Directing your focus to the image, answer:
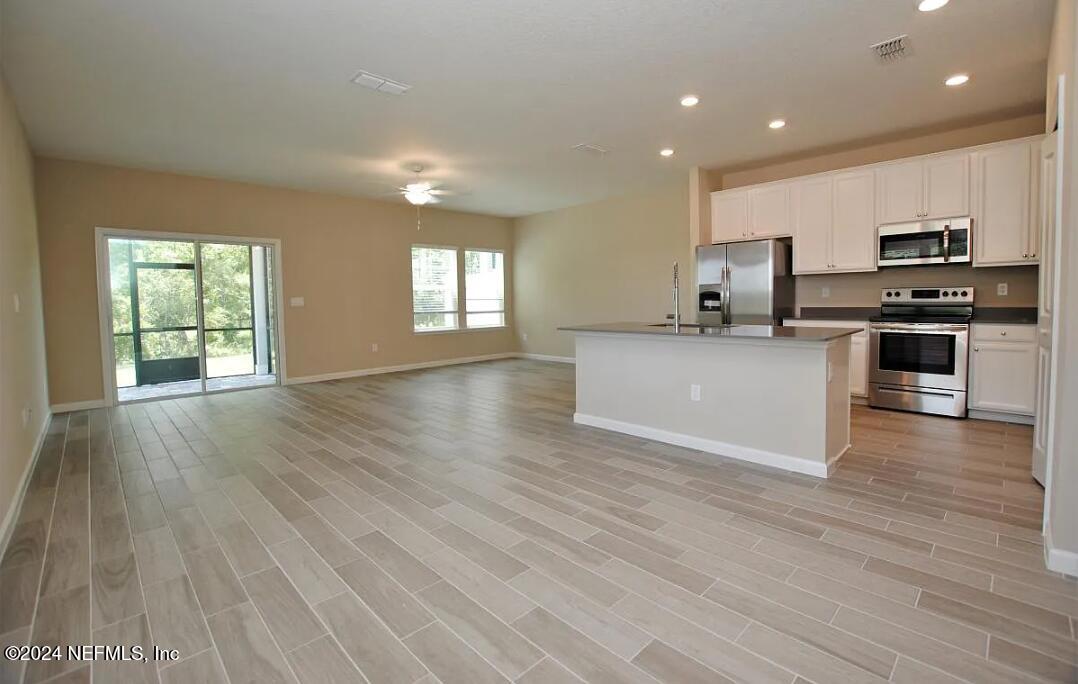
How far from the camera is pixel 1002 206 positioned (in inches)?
173

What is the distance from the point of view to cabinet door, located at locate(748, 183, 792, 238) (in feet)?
18.5

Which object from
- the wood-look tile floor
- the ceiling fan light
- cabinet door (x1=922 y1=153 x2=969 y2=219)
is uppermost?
the ceiling fan light

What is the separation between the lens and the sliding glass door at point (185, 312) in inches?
242

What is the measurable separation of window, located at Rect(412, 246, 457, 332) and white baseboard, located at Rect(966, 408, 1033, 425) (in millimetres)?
7155

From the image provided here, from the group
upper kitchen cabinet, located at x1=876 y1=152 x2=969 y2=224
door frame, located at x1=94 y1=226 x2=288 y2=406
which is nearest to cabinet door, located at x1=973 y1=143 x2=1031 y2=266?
upper kitchen cabinet, located at x1=876 y1=152 x2=969 y2=224

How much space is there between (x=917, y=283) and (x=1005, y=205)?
3.30ft

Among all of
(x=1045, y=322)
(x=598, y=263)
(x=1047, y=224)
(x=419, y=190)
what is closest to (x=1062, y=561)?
(x=1045, y=322)

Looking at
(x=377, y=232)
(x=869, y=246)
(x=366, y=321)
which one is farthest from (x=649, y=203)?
(x=366, y=321)

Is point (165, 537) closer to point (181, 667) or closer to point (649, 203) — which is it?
point (181, 667)

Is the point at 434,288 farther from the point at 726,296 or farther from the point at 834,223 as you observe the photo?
the point at 834,223

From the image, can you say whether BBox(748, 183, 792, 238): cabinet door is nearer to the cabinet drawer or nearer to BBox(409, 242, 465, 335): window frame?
the cabinet drawer

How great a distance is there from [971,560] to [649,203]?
20.3 ft

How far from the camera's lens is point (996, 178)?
173 inches

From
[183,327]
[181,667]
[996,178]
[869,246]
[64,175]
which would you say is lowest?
[181,667]
